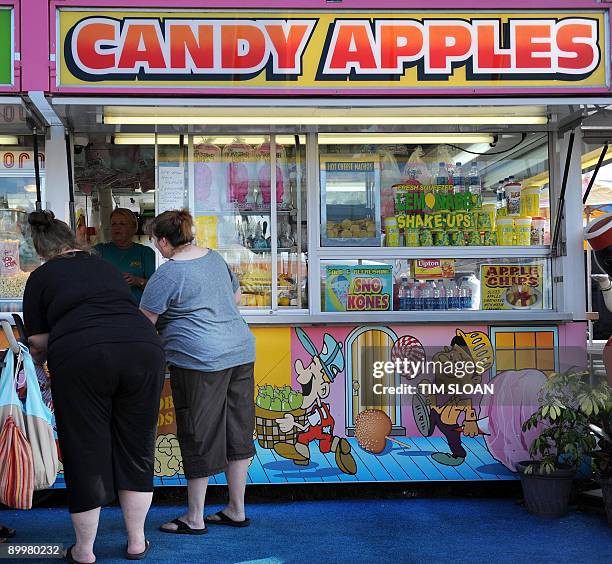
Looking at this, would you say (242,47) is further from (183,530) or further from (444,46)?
(183,530)

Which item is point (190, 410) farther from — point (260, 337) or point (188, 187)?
point (188, 187)

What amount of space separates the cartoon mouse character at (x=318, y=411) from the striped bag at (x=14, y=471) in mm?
1861

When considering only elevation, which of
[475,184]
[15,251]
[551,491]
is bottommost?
[551,491]

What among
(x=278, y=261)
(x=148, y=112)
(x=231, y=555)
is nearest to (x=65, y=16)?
(x=148, y=112)

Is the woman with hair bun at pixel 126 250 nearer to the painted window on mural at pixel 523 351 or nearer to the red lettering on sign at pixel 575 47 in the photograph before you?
the painted window on mural at pixel 523 351

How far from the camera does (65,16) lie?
181 inches

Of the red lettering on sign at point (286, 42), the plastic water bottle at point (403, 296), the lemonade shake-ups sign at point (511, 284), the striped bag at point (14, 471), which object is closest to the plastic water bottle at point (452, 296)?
the lemonade shake-ups sign at point (511, 284)

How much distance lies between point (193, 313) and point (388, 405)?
160cm

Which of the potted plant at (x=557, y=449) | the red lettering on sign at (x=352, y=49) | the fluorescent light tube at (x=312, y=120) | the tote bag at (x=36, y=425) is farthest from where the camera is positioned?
the fluorescent light tube at (x=312, y=120)

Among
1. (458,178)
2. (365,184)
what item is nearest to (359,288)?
(365,184)

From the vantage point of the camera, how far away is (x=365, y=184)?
5.71 metres

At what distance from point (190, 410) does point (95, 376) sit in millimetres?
852

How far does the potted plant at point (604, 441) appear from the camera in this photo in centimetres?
468

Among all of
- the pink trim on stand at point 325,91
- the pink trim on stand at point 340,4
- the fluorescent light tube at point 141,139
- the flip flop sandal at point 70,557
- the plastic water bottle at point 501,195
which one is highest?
the pink trim on stand at point 340,4
